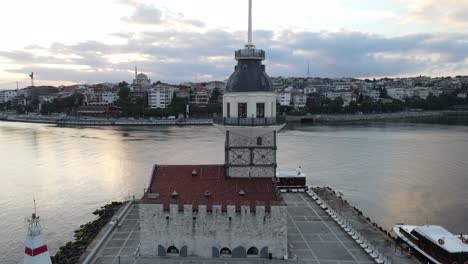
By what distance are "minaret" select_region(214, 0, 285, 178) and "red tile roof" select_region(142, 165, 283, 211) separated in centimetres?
70

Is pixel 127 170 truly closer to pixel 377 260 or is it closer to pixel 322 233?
pixel 322 233

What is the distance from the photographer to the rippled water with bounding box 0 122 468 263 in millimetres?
29656

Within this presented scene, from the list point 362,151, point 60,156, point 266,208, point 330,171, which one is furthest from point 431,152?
point 60,156

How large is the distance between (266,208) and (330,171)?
27.5 metres

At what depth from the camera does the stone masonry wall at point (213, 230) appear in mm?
18266

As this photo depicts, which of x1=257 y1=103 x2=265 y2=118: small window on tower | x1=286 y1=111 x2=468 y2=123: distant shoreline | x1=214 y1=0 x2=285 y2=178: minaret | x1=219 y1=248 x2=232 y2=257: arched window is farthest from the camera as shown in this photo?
x1=286 y1=111 x2=468 y2=123: distant shoreline

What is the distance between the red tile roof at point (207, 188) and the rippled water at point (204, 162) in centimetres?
961

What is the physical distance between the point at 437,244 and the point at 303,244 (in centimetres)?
660

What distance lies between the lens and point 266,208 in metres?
18.2

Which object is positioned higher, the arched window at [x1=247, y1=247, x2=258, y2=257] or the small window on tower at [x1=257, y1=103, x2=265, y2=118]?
the small window on tower at [x1=257, y1=103, x2=265, y2=118]

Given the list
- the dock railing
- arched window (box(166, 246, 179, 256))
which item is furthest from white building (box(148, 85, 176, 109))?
arched window (box(166, 246, 179, 256))

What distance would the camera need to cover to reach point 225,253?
18703mm

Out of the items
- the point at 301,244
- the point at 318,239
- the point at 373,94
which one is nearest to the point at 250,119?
the point at 301,244

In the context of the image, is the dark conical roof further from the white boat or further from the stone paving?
the white boat
